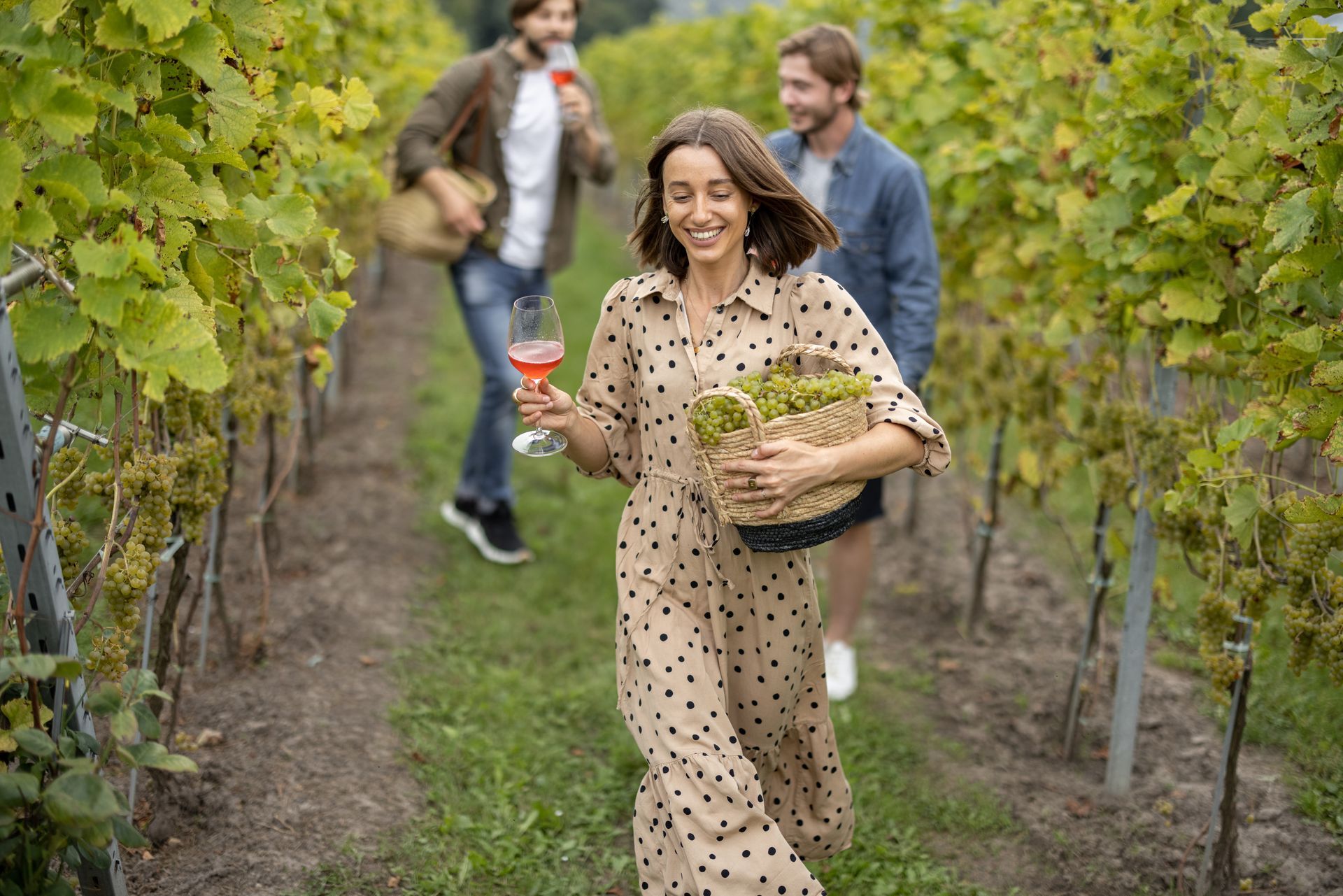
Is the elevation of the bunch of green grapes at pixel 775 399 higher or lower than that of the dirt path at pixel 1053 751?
higher

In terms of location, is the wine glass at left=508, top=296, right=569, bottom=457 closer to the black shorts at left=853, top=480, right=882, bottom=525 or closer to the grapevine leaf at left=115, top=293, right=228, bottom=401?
the grapevine leaf at left=115, top=293, right=228, bottom=401

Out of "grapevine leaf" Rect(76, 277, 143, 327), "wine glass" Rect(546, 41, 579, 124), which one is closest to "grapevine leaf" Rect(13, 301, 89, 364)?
"grapevine leaf" Rect(76, 277, 143, 327)

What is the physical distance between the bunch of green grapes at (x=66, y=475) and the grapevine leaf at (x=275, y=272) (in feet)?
1.75

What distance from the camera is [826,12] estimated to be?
651 centimetres

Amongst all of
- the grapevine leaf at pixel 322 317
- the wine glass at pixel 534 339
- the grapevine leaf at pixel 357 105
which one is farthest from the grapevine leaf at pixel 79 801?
the grapevine leaf at pixel 357 105

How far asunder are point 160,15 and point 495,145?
3092mm

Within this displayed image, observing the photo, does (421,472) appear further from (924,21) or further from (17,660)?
(17,660)

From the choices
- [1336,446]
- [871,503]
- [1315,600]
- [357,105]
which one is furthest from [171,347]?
[871,503]

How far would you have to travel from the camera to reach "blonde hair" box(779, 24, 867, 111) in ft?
12.3

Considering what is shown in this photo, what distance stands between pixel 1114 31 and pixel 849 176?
0.92 metres

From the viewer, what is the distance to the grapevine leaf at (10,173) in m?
1.81

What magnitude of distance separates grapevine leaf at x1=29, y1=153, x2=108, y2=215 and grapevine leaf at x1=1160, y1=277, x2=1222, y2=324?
8.05ft

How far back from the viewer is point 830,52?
376 cm

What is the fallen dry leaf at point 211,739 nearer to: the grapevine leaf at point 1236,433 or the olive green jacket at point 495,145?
the olive green jacket at point 495,145
